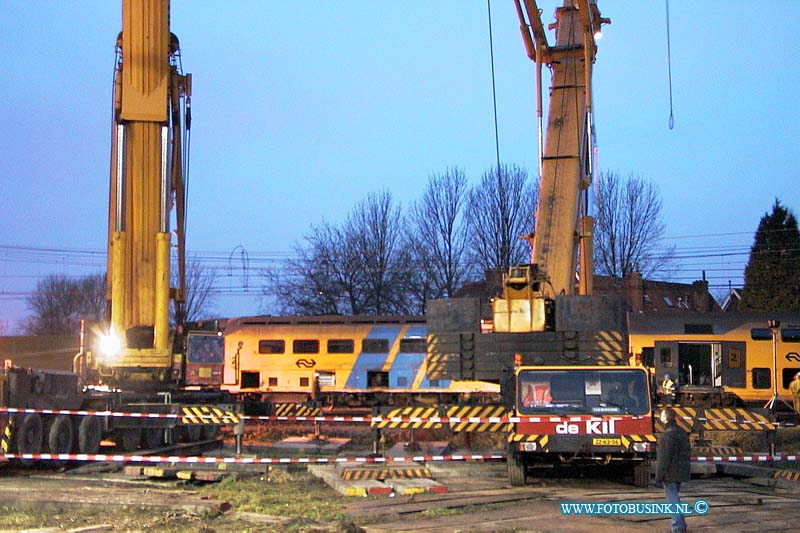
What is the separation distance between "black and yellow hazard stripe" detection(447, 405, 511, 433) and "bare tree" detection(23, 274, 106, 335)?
241 ft

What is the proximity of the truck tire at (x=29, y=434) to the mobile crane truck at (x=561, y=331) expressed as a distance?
668 centimetres

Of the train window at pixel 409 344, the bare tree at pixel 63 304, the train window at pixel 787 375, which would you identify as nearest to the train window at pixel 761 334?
the train window at pixel 787 375

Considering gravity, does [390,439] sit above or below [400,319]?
below

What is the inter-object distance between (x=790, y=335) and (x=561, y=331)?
2024 centimetres

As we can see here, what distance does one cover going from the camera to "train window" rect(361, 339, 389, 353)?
1320 inches

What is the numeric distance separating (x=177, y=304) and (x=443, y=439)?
717 cm

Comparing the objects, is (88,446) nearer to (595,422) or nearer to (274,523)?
(274,523)

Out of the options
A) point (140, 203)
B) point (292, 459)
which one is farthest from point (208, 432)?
point (292, 459)

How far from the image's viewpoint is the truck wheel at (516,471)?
48.4ft

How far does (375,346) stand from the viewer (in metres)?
33.5

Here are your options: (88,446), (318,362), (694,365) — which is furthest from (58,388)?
(694,365)

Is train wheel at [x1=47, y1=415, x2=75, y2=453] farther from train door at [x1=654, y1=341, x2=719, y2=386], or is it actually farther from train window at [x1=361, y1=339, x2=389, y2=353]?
train door at [x1=654, y1=341, x2=719, y2=386]

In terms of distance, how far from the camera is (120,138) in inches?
813

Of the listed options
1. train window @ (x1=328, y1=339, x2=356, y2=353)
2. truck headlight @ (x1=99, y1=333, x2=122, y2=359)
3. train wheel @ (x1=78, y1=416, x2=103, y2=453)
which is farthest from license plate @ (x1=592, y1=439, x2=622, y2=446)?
train window @ (x1=328, y1=339, x2=356, y2=353)
